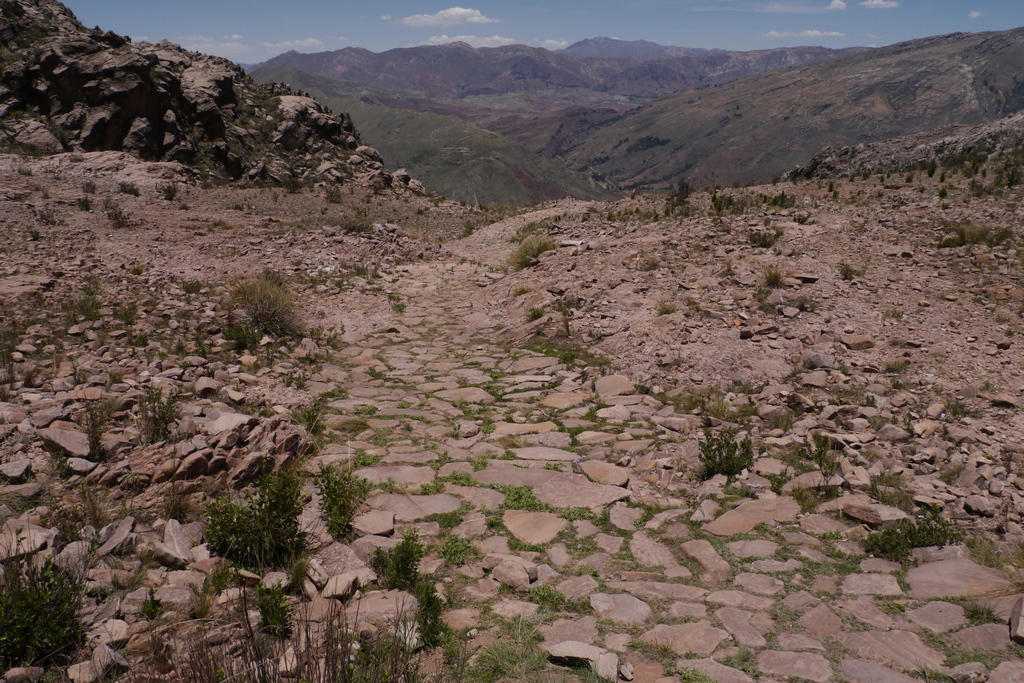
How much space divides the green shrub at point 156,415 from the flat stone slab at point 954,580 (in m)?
5.70

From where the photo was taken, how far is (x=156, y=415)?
199 inches

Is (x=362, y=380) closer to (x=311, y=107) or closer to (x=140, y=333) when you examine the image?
(x=140, y=333)

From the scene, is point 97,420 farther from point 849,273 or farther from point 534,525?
point 849,273

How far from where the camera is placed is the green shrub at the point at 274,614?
3.00 metres

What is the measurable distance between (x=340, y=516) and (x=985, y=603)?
13.2 ft

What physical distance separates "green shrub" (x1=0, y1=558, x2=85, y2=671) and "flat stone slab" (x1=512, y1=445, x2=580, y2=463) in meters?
3.60

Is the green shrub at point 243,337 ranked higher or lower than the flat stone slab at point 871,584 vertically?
higher

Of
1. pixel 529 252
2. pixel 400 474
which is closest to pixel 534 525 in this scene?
pixel 400 474

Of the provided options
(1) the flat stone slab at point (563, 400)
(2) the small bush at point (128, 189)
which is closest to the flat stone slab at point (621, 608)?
(1) the flat stone slab at point (563, 400)

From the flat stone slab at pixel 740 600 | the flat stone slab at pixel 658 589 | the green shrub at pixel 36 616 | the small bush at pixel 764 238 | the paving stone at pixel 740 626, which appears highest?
the small bush at pixel 764 238

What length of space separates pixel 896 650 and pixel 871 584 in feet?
2.21

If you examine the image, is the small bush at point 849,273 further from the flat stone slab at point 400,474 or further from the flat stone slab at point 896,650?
the flat stone slab at point 400,474

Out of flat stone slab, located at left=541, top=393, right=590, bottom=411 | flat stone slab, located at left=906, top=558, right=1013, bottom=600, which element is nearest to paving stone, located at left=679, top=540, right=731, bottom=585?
flat stone slab, located at left=906, top=558, right=1013, bottom=600

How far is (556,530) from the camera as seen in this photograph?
433 cm
